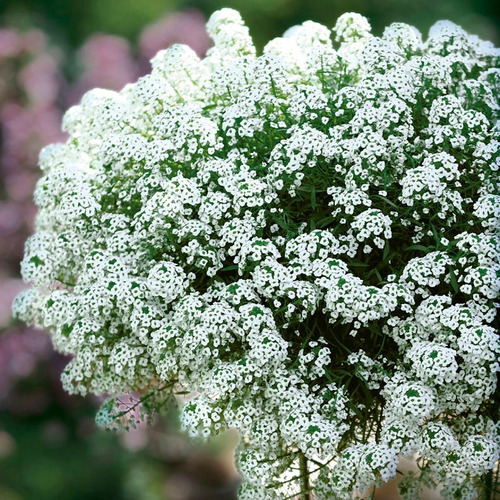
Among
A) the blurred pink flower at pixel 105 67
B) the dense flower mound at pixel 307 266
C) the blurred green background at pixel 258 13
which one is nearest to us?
the dense flower mound at pixel 307 266

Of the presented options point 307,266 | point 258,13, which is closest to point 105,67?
point 258,13

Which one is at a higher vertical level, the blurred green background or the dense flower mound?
the blurred green background

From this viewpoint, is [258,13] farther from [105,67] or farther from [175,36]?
[105,67]

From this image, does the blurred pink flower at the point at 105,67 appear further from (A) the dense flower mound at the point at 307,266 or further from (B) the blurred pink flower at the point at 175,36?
(A) the dense flower mound at the point at 307,266

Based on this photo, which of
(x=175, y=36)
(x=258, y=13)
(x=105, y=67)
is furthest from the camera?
(x=258, y=13)

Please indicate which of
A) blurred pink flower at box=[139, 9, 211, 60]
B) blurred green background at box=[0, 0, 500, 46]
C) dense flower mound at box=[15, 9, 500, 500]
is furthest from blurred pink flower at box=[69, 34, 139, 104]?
dense flower mound at box=[15, 9, 500, 500]

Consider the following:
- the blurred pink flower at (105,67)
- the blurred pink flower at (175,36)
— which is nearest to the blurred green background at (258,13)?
the blurred pink flower at (105,67)

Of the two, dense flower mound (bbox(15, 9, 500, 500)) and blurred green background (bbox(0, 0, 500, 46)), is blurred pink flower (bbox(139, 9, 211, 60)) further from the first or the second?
dense flower mound (bbox(15, 9, 500, 500))

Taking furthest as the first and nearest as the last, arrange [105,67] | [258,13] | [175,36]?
1. [258,13]
2. [175,36]
3. [105,67]

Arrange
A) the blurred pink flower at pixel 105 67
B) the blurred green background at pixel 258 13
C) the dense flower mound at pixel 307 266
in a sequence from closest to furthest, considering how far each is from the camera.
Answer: the dense flower mound at pixel 307 266 < the blurred pink flower at pixel 105 67 < the blurred green background at pixel 258 13
